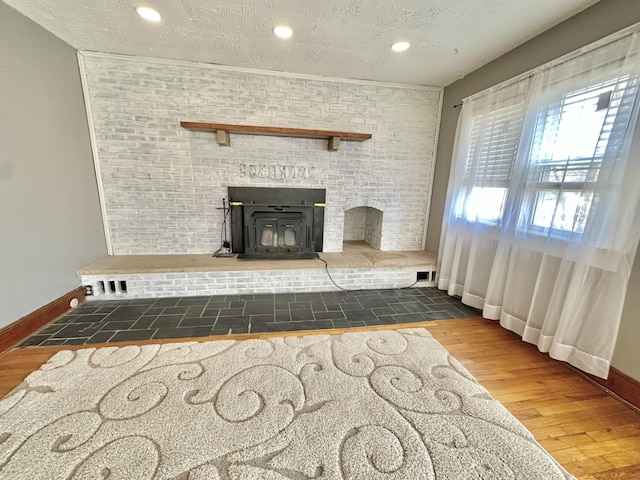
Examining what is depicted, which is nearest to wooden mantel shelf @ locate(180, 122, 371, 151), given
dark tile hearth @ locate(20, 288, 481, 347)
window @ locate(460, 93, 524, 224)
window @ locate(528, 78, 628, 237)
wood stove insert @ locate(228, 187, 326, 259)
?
wood stove insert @ locate(228, 187, 326, 259)

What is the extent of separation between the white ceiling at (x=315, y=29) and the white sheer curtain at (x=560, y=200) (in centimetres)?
42

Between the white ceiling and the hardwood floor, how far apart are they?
2477 mm

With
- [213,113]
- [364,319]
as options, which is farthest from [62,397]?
[213,113]

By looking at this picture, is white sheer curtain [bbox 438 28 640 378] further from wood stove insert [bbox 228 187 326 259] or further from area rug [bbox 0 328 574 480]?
wood stove insert [bbox 228 187 326 259]

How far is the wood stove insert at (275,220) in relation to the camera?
2.97m

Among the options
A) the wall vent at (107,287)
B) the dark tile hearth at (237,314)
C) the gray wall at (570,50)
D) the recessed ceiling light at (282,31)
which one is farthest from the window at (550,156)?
the wall vent at (107,287)

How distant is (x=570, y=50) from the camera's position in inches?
69.9

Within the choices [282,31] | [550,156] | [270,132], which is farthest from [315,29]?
[550,156]

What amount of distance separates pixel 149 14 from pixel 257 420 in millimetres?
2885

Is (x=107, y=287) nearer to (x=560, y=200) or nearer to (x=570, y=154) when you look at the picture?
(x=560, y=200)

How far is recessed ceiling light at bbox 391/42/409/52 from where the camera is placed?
7.14ft

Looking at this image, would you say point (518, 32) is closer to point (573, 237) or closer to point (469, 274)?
point (573, 237)

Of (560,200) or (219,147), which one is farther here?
(219,147)

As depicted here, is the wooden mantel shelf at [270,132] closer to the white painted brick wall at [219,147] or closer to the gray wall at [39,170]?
the white painted brick wall at [219,147]
